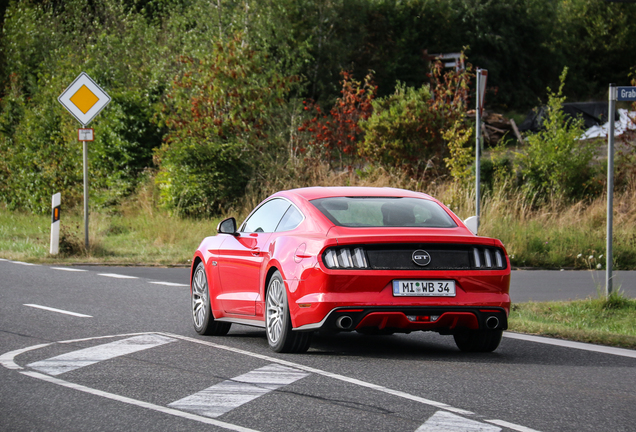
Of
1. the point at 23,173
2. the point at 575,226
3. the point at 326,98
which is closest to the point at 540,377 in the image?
the point at 575,226

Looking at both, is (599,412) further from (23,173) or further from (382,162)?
(23,173)

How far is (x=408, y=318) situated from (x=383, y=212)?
1171 millimetres

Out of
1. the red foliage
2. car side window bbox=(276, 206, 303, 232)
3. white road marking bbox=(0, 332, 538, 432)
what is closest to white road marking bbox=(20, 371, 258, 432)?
white road marking bbox=(0, 332, 538, 432)

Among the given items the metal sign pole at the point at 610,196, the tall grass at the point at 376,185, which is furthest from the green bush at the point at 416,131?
the metal sign pole at the point at 610,196

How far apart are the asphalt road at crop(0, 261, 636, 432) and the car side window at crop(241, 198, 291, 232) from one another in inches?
42.6

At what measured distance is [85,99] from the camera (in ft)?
62.6

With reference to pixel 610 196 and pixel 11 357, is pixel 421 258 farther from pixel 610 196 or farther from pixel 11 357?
pixel 610 196

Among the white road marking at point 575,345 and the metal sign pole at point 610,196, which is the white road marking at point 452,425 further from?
the metal sign pole at point 610,196

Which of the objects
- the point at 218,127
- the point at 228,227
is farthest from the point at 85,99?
the point at 228,227

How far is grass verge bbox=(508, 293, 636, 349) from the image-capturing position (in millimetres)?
9078

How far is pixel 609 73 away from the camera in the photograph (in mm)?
Result: 57938

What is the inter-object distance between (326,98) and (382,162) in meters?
16.4

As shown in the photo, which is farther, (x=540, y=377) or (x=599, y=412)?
(x=540, y=377)

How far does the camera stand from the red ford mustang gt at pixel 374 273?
747 centimetres
